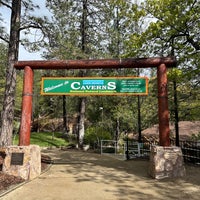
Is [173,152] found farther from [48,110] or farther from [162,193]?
[48,110]

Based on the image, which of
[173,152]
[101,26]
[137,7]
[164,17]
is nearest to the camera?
[173,152]

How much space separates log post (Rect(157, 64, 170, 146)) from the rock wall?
1.17ft

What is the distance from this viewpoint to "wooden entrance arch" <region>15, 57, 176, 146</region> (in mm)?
8148

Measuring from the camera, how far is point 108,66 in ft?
28.5

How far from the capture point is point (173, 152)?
776cm

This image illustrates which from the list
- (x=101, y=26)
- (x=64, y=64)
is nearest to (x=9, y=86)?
(x=64, y=64)

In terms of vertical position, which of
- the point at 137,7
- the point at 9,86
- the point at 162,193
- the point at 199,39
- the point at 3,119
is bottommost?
the point at 162,193

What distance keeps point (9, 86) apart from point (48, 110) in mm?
32460

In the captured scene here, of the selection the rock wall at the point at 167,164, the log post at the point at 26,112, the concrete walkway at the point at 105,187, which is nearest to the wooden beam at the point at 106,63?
the log post at the point at 26,112

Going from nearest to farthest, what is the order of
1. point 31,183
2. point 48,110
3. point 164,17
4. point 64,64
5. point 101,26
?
1. point 31,183
2. point 64,64
3. point 164,17
4. point 101,26
5. point 48,110

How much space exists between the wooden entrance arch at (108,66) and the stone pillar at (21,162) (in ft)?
1.41

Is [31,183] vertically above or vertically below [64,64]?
below

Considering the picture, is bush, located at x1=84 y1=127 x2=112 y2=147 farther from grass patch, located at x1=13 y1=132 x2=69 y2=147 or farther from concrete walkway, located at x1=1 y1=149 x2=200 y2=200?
concrete walkway, located at x1=1 y1=149 x2=200 y2=200

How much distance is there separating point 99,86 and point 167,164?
11.3 feet
